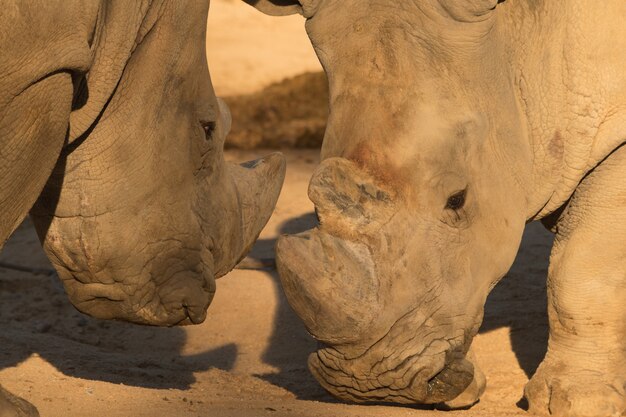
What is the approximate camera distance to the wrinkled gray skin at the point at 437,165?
4668mm

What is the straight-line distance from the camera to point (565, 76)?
5.29 meters

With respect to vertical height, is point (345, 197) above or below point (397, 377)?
above

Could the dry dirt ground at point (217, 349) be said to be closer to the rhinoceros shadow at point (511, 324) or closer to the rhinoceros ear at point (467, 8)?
the rhinoceros shadow at point (511, 324)

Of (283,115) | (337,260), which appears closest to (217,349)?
(337,260)

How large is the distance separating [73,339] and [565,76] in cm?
297

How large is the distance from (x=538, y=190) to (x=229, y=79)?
8552 mm

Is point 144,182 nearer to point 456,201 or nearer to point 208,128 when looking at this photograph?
point 208,128

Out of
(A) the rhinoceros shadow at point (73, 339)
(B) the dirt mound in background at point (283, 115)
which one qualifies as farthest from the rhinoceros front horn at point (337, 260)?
(B) the dirt mound in background at point (283, 115)

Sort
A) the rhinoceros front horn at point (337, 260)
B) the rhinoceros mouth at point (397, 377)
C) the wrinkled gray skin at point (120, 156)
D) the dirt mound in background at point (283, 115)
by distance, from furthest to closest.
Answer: the dirt mound in background at point (283, 115) → the rhinoceros mouth at point (397, 377) → the rhinoceros front horn at point (337, 260) → the wrinkled gray skin at point (120, 156)

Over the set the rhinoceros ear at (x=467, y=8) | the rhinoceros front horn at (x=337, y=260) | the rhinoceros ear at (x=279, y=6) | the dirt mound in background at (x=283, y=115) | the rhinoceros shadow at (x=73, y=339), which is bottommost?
the dirt mound in background at (x=283, y=115)

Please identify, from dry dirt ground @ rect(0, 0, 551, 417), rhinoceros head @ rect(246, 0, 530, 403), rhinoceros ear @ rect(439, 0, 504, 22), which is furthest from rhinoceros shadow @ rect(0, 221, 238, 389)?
rhinoceros ear @ rect(439, 0, 504, 22)

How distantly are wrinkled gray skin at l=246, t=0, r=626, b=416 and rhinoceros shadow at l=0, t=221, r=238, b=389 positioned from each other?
4.81ft

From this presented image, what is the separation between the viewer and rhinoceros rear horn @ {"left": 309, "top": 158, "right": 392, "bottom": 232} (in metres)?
4.66

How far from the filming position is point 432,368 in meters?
4.85
